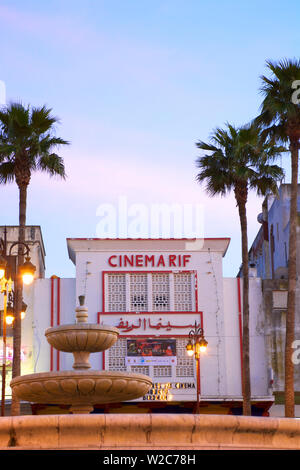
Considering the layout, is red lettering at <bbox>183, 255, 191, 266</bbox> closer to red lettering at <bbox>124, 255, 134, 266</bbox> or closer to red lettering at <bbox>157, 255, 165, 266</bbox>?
red lettering at <bbox>157, 255, 165, 266</bbox>

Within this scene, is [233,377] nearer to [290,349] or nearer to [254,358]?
[254,358]

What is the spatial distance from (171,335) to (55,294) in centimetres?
627

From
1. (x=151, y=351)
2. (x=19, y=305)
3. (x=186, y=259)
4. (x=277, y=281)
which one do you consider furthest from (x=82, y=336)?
(x=277, y=281)

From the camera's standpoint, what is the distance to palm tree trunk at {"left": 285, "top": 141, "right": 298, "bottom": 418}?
2859cm

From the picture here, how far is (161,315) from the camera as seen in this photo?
4047 centimetres

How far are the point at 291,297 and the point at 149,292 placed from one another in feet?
39.8

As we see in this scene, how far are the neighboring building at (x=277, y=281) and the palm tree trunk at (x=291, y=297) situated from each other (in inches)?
412

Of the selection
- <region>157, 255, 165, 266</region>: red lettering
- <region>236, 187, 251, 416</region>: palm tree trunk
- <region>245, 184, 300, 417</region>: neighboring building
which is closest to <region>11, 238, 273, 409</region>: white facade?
<region>157, 255, 165, 266</region>: red lettering

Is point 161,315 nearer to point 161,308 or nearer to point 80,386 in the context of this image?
point 161,308

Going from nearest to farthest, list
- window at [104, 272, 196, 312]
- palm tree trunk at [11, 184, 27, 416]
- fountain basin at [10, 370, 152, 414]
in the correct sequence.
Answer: fountain basin at [10, 370, 152, 414]
palm tree trunk at [11, 184, 27, 416]
window at [104, 272, 196, 312]

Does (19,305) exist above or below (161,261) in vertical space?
below

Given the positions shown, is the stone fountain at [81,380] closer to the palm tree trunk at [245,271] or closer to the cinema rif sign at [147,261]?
the palm tree trunk at [245,271]

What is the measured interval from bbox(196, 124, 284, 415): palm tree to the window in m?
5.80
